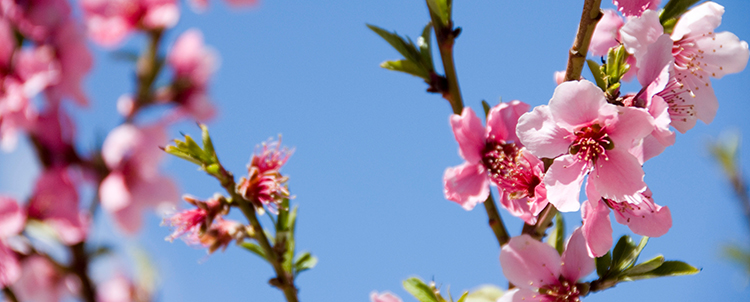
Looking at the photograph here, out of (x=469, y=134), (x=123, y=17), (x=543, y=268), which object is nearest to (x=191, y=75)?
(x=123, y=17)

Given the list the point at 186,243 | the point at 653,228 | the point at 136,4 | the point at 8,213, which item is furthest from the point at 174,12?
the point at 653,228

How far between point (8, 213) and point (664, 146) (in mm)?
711

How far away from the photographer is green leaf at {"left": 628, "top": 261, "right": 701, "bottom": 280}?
0.75 metres

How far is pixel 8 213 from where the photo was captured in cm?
42

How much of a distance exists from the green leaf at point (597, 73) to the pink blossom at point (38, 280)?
2.13ft

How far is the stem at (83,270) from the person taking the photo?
0.39m

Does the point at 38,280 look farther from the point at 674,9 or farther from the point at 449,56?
the point at 674,9

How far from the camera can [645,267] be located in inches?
29.7

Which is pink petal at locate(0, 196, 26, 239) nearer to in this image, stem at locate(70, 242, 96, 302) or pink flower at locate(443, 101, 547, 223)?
stem at locate(70, 242, 96, 302)

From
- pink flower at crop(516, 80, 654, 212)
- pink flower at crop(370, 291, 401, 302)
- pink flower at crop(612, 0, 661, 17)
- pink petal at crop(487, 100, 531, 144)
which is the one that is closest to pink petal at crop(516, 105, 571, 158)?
pink flower at crop(516, 80, 654, 212)

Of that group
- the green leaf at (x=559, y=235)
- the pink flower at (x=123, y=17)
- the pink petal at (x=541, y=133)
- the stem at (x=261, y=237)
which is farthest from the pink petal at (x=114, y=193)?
the green leaf at (x=559, y=235)

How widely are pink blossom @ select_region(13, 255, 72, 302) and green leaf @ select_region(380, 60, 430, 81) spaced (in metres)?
0.56

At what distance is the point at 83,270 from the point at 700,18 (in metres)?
0.83

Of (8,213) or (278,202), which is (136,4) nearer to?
(8,213)
